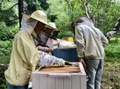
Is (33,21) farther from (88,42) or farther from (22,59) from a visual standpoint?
(88,42)

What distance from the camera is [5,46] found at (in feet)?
32.0

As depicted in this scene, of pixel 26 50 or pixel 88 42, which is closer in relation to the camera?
pixel 26 50

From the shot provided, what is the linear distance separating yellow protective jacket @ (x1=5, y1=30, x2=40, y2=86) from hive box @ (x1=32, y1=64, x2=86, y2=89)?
213mm

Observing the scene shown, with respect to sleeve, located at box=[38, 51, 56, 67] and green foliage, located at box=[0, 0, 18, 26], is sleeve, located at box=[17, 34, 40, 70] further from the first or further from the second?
green foliage, located at box=[0, 0, 18, 26]

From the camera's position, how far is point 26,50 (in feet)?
7.92

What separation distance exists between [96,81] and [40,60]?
2.21 metres

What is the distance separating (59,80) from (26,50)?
48 centimetres

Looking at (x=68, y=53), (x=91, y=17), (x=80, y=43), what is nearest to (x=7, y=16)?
(x=91, y=17)

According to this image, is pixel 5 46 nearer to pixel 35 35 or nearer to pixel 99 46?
pixel 99 46

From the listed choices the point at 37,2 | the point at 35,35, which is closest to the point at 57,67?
the point at 35,35

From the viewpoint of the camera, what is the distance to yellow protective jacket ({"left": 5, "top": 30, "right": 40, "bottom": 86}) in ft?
7.93

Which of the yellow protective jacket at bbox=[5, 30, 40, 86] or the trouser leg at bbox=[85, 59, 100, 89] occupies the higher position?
the yellow protective jacket at bbox=[5, 30, 40, 86]

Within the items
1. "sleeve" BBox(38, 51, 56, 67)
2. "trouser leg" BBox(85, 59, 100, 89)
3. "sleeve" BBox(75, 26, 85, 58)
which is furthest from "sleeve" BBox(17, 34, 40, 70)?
"trouser leg" BBox(85, 59, 100, 89)

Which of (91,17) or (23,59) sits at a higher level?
(23,59)
